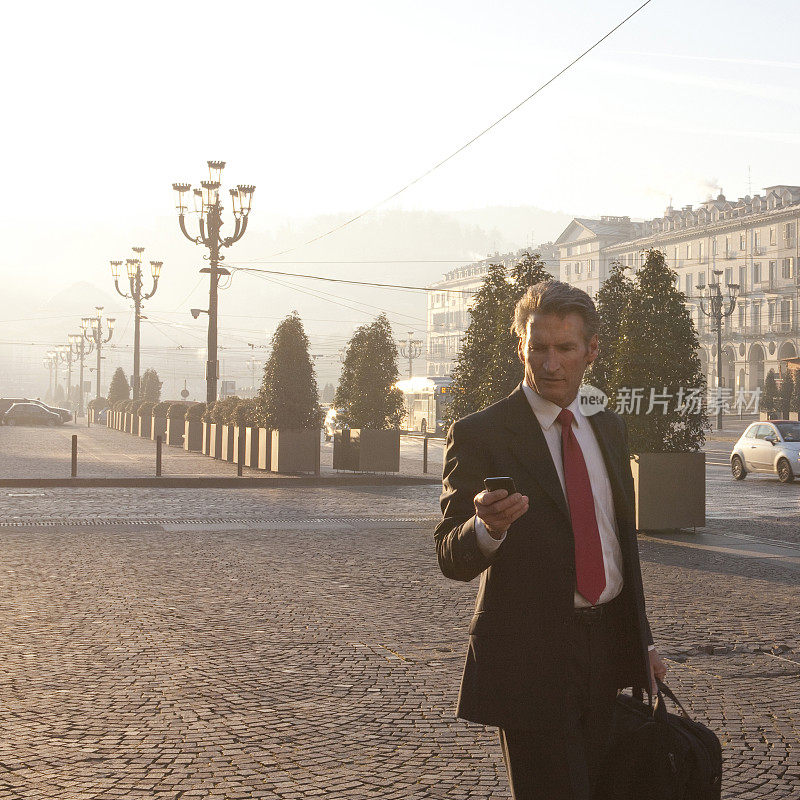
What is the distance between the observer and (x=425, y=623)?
8.17 meters

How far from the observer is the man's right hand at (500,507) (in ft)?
9.16

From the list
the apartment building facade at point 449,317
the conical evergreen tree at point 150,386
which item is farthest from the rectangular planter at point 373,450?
the apartment building facade at point 449,317

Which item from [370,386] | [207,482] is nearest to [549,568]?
[207,482]

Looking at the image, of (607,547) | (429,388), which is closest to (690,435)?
(607,547)

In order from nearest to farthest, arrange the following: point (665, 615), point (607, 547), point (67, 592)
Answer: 1. point (607, 547)
2. point (665, 615)
3. point (67, 592)

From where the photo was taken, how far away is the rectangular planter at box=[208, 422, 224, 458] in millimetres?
31938

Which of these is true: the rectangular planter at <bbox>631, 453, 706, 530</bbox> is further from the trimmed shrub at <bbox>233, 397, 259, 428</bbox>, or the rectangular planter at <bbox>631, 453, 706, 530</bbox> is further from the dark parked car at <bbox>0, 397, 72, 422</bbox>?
the dark parked car at <bbox>0, 397, 72, 422</bbox>

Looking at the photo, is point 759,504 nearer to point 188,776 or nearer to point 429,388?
point 188,776

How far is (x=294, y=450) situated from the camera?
25719 millimetres

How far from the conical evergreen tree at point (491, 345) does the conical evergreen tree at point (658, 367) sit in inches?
127

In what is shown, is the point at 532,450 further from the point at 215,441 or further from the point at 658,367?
the point at 215,441

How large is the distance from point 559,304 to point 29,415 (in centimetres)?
7406

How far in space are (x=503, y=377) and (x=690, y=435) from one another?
3719mm

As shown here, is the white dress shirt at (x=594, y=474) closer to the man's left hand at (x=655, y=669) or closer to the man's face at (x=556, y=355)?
the man's face at (x=556, y=355)
